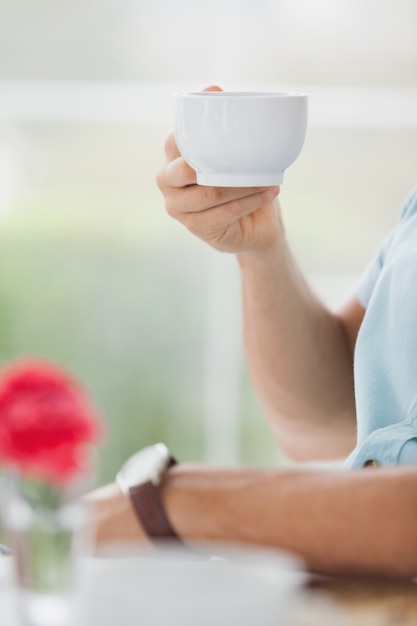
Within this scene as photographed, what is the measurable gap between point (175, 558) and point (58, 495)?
136 millimetres

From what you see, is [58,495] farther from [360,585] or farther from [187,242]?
[187,242]

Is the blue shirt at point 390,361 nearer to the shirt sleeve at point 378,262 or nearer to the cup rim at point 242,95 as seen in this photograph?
the shirt sleeve at point 378,262

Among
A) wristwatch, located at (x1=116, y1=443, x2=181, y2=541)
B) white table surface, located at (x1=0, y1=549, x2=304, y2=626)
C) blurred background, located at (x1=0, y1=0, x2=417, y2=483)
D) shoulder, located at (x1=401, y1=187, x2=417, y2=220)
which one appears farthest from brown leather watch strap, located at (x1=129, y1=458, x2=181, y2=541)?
blurred background, located at (x1=0, y1=0, x2=417, y2=483)

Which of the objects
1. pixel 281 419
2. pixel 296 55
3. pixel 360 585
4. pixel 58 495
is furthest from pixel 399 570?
pixel 296 55

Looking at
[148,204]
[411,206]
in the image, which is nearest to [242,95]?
[411,206]

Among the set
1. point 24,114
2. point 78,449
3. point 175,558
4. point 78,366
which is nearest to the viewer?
point 78,449

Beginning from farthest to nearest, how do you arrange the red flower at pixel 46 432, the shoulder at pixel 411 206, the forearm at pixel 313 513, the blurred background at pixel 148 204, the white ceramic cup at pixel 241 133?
the blurred background at pixel 148 204 → the shoulder at pixel 411 206 → the white ceramic cup at pixel 241 133 → the forearm at pixel 313 513 → the red flower at pixel 46 432

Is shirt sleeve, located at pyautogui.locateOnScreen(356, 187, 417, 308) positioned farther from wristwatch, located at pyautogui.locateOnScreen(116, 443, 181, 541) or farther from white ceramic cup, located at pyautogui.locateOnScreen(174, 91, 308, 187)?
wristwatch, located at pyautogui.locateOnScreen(116, 443, 181, 541)

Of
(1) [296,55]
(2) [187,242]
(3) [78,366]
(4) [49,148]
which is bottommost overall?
(3) [78,366]

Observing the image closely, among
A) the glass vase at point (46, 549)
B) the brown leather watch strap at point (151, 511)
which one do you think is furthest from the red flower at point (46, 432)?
the brown leather watch strap at point (151, 511)

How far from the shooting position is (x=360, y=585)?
0.85 m

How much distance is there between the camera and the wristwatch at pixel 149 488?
2.92 feet

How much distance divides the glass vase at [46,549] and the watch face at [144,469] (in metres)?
0.18

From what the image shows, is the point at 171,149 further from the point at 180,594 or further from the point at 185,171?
the point at 180,594
